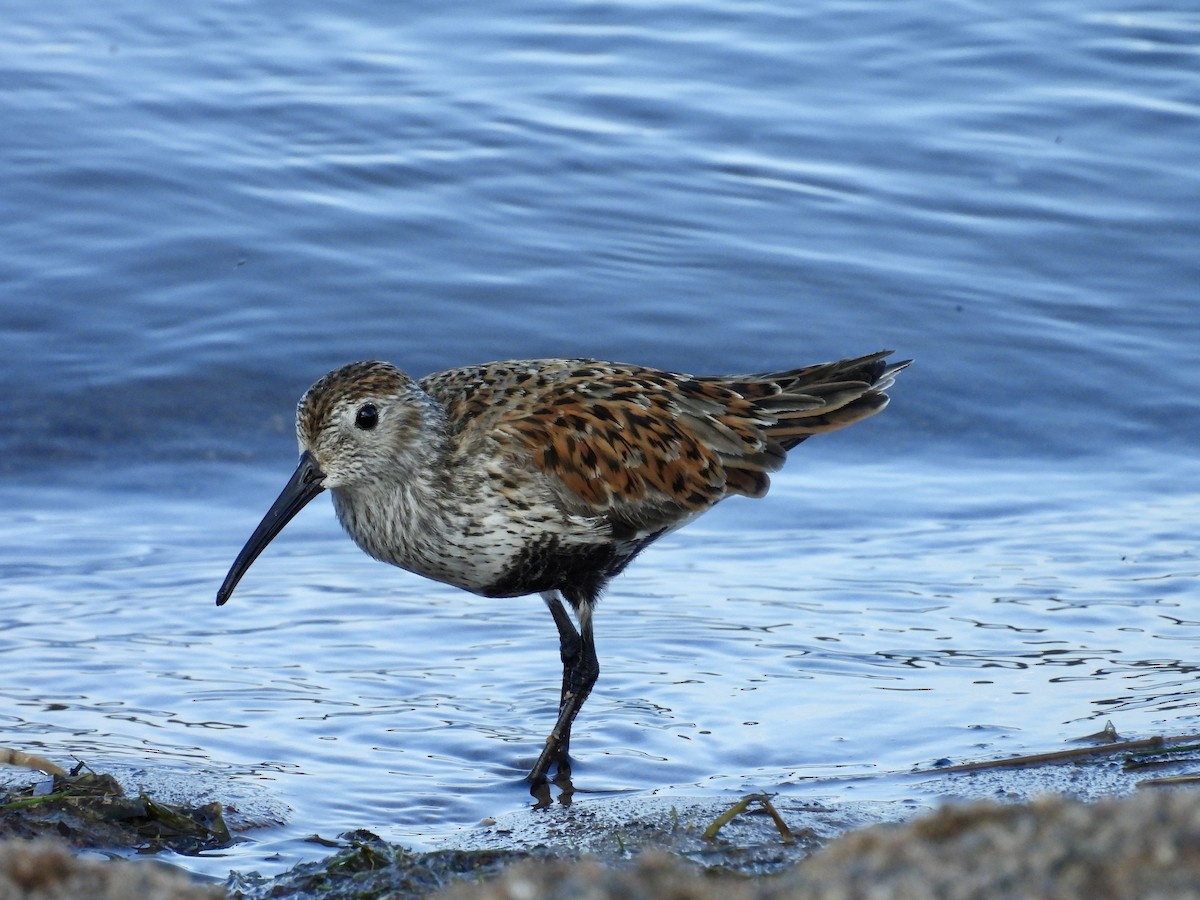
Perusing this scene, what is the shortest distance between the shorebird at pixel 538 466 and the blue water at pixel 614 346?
0.72 m

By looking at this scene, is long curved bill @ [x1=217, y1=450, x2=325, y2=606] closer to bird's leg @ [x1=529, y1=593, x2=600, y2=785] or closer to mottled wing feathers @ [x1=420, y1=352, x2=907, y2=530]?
mottled wing feathers @ [x1=420, y1=352, x2=907, y2=530]

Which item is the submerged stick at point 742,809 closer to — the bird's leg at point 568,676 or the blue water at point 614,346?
the blue water at point 614,346

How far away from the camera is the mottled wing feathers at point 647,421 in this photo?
24.4ft

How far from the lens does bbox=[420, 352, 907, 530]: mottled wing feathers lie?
293 inches

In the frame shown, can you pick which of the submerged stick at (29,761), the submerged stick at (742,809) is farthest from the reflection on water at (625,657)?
the submerged stick at (742,809)

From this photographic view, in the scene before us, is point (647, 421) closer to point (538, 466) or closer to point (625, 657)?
point (538, 466)

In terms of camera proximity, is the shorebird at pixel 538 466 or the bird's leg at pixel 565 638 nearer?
the shorebird at pixel 538 466

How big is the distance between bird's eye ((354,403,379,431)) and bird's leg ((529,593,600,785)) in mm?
1322

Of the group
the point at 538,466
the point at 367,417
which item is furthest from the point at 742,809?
the point at 367,417

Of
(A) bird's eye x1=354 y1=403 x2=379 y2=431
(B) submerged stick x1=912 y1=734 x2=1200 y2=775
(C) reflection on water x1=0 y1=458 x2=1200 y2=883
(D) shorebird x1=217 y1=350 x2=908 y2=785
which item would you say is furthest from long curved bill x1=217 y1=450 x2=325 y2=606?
(B) submerged stick x1=912 y1=734 x2=1200 y2=775

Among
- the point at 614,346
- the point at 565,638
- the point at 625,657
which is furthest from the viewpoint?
the point at 614,346

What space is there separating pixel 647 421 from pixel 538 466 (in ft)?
2.54

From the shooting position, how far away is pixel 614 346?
12.6 meters

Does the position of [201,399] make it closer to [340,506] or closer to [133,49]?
[340,506]
